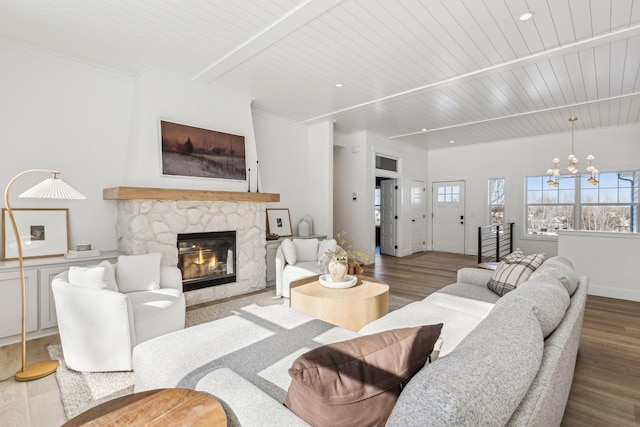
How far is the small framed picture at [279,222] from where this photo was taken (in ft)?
18.1

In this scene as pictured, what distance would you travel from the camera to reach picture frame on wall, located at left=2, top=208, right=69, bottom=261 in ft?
10.5

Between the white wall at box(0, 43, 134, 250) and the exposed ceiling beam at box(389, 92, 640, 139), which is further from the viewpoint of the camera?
the exposed ceiling beam at box(389, 92, 640, 139)

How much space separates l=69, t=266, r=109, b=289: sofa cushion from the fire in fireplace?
1.46 metres

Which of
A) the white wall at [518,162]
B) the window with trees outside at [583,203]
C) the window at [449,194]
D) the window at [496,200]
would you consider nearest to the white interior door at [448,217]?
the window at [449,194]

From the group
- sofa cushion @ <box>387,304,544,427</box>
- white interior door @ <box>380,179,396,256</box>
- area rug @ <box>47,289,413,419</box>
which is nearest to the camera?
sofa cushion @ <box>387,304,544,427</box>

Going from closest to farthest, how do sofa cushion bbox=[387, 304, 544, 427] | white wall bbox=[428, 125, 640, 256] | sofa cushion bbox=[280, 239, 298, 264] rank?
sofa cushion bbox=[387, 304, 544, 427] → sofa cushion bbox=[280, 239, 298, 264] → white wall bbox=[428, 125, 640, 256]

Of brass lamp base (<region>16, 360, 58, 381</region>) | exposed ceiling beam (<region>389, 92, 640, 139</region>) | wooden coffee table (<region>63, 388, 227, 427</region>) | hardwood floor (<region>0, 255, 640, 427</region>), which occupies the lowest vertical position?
hardwood floor (<region>0, 255, 640, 427</region>)

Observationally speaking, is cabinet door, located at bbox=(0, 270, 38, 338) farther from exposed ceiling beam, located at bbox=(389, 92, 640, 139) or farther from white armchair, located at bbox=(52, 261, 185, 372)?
exposed ceiling beam, located at bbox=(389, 92, 640, 139)

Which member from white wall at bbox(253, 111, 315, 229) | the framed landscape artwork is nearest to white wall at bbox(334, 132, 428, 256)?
white wall at bbox(253, 111, 315, 229)

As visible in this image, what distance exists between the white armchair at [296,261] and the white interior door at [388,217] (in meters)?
3.70

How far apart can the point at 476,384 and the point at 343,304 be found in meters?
1.97

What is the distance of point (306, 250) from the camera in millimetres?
4734

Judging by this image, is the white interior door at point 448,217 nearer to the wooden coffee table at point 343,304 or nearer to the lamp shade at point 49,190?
the wooden coffee table at point 343,304

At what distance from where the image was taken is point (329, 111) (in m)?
5.39
